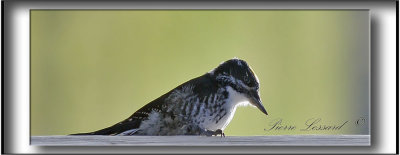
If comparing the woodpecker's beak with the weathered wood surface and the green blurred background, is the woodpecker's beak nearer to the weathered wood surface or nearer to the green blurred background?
the green blurred background

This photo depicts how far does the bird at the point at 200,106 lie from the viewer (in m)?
53.5

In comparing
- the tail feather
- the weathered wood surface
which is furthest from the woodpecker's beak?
the tail feather

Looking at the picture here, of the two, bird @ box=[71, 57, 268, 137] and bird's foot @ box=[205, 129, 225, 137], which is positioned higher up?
bird @ box=[71, 57, 268, 137]

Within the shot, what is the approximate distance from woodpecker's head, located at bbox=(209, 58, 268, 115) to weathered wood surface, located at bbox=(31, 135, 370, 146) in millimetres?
227

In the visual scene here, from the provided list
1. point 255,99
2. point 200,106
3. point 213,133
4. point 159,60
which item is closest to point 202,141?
point 213,133

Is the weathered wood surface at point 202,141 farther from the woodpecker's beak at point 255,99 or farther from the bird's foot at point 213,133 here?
the woodpecker's beak at point 255,99

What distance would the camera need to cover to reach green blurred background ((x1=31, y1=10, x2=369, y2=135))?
5366cm

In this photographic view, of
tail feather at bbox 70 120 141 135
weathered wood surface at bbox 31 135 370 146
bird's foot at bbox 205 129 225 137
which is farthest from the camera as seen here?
tail feather at bbox 70 120 141 135

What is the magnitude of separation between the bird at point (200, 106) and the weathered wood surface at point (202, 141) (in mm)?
130

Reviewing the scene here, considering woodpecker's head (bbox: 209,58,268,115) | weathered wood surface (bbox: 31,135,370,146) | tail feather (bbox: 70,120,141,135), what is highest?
woodpecker's head (bbox: 209,58,268,115)

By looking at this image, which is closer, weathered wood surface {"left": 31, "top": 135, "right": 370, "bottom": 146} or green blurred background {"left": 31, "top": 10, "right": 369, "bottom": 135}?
weathered wood surface {"left": 31, "top": 135, "right": 370, "bottom": 146}

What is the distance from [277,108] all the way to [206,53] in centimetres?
45

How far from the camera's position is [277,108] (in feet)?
176

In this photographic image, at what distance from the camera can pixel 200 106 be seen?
53562mm
